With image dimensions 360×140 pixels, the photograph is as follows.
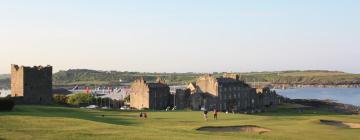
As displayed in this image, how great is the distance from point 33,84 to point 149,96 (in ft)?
114

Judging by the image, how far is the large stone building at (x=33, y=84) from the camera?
8500 centimetres

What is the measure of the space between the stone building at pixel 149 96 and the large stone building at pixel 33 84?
104 ft

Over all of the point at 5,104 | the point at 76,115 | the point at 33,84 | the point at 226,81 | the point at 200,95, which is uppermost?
the point at 226,81

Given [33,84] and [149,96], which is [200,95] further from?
[33,84]

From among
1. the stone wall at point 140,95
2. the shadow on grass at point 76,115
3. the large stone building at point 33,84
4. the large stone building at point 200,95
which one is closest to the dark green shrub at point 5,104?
the shadow on grass at point 76,115

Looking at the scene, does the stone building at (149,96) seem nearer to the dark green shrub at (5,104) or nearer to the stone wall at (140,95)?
the stone wall at (140,95)

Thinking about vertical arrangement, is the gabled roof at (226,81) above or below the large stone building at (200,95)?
above

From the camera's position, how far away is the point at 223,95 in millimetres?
130000

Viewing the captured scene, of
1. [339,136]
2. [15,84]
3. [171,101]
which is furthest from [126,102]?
[339,136]

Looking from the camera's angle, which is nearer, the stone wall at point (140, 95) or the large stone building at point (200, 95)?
the stone wall at point (140, 95)

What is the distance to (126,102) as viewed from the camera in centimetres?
13888

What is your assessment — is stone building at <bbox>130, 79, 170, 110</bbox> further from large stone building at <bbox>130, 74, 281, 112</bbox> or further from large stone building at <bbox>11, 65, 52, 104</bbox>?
large stone building at <bbox>11, 65, 52, 104</bbox>

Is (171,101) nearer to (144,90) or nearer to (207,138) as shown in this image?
(144,90)

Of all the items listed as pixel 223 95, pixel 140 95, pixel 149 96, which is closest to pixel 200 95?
pixel 223 95
